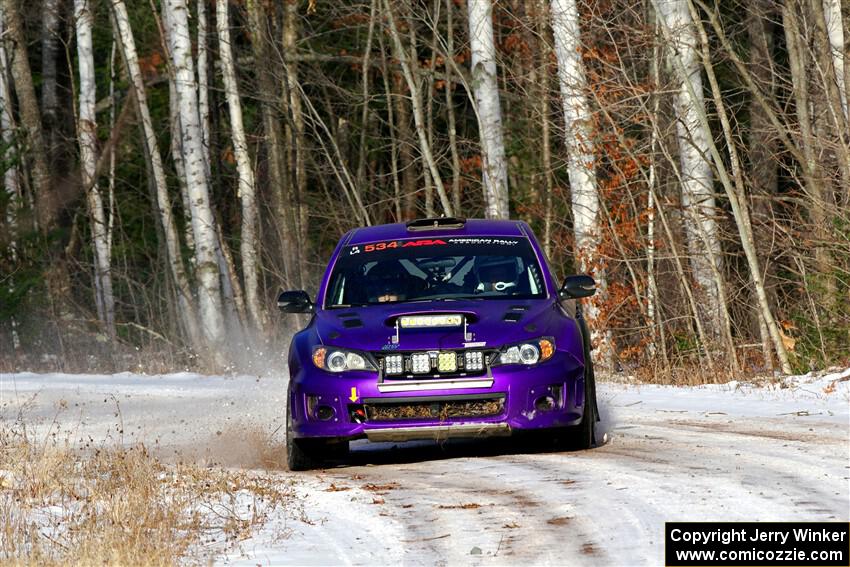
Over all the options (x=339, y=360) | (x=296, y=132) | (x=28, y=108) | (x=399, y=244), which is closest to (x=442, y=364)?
(x=339, y=360)

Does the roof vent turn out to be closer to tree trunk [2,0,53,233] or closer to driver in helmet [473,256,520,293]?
driver in helmet [473,256,520,293]

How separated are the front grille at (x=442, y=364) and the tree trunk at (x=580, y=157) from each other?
10.4 meters

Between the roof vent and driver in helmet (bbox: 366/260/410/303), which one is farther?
the roof vent

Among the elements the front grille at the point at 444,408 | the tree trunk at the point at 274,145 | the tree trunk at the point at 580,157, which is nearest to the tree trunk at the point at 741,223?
the tree trunk at the point at 580,157

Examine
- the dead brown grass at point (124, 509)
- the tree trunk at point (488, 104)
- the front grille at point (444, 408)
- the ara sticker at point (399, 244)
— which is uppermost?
the tree trunk at point (488, 104)

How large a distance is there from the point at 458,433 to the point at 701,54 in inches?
343

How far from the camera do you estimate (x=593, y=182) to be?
21000 mm

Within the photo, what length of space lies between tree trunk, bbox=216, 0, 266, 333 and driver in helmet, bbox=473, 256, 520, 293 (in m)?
18.8

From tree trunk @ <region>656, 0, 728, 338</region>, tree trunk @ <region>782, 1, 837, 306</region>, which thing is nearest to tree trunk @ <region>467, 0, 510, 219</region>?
tree trunk @ <region>656, 0, 728, 338</region>

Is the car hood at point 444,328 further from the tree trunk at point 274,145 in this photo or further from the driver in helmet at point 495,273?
the tree trunk at point 274,145

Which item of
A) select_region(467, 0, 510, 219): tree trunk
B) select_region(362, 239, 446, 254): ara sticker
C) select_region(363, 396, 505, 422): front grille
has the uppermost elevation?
select_region(467, 0, 510, 219): tree trunk

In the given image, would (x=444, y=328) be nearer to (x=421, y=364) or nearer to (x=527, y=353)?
(x=421, y=364)

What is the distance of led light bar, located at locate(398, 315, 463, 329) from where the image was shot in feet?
34.9

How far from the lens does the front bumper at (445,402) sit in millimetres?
10422
